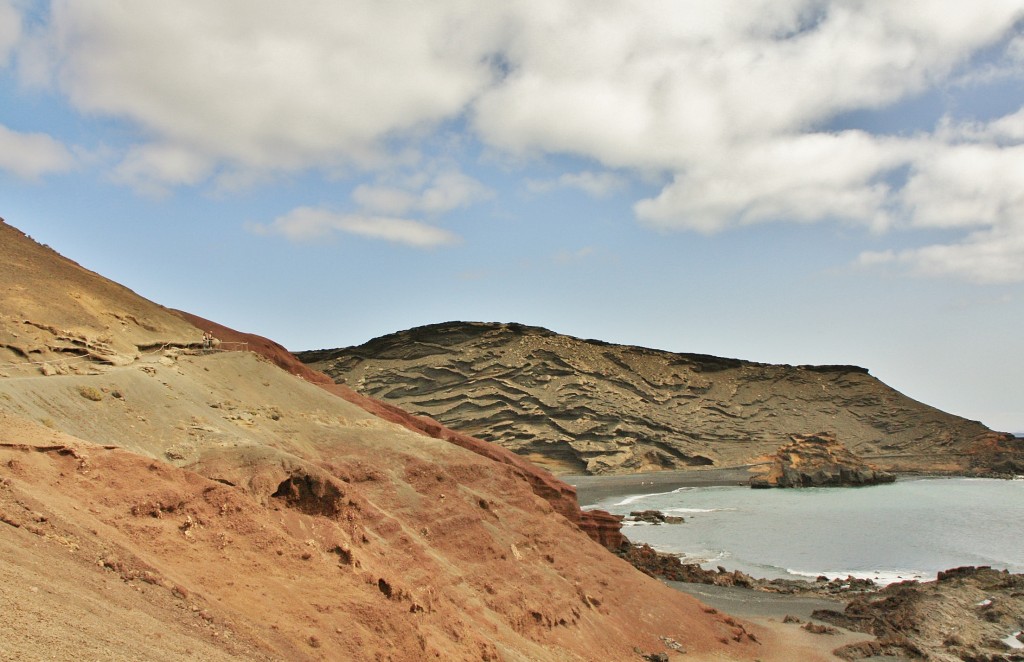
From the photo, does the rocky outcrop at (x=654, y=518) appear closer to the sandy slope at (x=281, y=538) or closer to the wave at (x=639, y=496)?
the wave at (x=639, y=496)

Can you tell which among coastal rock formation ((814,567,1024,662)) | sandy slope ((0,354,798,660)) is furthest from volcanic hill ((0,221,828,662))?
coastal rock formation ((814,567,1024,662))

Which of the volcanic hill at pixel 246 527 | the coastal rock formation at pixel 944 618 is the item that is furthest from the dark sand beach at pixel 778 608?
the coastal rock formation at pixel 944 618

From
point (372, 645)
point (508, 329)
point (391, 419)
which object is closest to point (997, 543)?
point (391, 419)

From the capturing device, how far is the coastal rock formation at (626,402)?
72.0 meters

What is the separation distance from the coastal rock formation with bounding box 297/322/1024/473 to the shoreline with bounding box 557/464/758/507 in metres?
2.84

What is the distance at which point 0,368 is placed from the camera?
12539 mm

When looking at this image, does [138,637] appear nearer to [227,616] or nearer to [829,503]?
[227,616]

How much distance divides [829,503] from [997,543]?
16236 mm

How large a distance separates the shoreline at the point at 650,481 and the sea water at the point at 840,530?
2422mm

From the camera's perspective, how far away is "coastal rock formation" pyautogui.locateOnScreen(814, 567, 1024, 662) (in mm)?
17312

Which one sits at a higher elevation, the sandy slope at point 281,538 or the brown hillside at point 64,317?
the brown hillside at point 64,317

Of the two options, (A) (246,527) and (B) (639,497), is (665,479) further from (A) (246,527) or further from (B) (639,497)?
(A) (246,527)

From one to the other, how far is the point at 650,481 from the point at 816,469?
14987 millimetres

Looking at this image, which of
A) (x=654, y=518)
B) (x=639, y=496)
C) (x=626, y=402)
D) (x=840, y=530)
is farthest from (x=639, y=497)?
(x=626, y=402)
